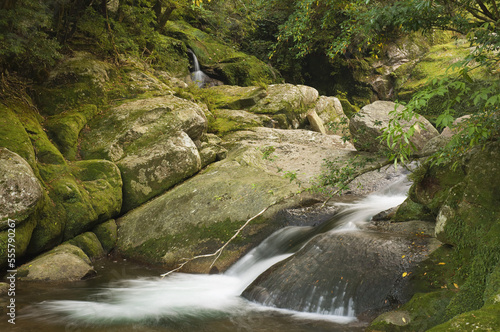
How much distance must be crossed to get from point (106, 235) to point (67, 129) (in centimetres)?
263

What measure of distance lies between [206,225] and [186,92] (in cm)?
550

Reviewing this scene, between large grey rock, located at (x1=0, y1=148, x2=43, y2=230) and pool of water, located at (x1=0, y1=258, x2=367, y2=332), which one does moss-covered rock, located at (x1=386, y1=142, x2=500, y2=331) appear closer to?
pool of water, located at (x1=0, y1=258, x2=367, y2=332)

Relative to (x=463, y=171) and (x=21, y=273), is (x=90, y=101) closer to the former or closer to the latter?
(x=21, y=273)

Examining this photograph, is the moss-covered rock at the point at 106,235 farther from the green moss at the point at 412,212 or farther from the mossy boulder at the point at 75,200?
the green moss at the point at 412,212

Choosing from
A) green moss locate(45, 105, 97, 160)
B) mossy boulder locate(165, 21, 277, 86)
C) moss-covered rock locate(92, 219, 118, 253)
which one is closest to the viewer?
moss-covered rock locate(92, 219, 118, 253)

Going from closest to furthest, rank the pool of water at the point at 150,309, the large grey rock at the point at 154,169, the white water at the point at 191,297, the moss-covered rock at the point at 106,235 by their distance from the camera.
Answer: the pool of water at the point at 150,309 < the white water at the point at 191,297 < the moss-covered rock at the point at 106,235 < the large grey rock at the point at 154,169

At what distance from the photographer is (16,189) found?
5.70 metres

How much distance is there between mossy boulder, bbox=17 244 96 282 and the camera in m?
5.68

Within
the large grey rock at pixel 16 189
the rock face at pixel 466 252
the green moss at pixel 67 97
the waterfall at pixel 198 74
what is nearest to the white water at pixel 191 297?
the rock face at pixel 466 252

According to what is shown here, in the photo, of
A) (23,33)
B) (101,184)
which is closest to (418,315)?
(101,184)

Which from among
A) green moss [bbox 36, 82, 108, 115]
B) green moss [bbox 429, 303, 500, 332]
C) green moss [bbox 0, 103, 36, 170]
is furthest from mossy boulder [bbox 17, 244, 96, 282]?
green moss [bbox 429, 303, 500, 332]

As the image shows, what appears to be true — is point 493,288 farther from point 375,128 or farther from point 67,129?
point 67,129

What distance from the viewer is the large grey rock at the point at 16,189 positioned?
5.55 m

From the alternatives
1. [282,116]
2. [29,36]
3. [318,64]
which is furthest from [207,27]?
[29,36]
